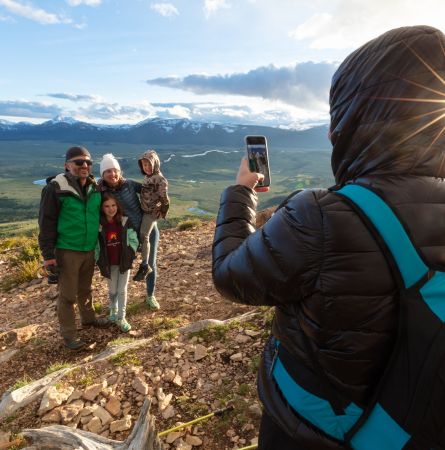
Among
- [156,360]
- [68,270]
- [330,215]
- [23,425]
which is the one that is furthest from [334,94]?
[68,270]

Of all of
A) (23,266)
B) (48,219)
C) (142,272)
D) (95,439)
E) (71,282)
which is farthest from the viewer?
(23,266)

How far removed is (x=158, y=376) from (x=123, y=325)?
2.23 meters

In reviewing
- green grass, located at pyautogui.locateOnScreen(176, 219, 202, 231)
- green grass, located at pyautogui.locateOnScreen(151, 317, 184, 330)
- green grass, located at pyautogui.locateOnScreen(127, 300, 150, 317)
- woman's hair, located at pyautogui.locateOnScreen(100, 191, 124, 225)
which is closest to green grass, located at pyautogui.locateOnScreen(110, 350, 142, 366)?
green grass, located at pyautogui.locateOnScreen(151, 317, 184, 330)

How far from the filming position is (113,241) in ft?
17.5

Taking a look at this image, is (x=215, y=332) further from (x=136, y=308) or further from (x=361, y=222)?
(x=361, y=222)

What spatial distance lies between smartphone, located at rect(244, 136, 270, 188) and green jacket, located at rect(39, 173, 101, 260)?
10.6 feet

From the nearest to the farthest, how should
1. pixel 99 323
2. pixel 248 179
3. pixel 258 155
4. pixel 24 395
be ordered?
1. pixel 248 179
2. pixel 258 155
3. pixel 24 395
4. pixel 99 323

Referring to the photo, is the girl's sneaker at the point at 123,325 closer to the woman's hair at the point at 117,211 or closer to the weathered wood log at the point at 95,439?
the woman's hair at the point at 117,211

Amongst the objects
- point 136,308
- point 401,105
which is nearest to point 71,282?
point 136,308

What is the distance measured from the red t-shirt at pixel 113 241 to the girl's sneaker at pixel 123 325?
1.11 m

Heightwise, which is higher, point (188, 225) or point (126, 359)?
point (126, 359)

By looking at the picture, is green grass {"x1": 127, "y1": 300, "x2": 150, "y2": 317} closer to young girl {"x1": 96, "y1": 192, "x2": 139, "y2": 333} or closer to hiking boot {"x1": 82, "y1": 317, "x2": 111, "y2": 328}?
hiking boot {"x1": 82, "y1": 317, "x2": 111, "y2": 328}

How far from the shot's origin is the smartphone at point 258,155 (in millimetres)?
2185

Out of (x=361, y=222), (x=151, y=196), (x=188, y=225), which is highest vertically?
(x=361, y=222)
